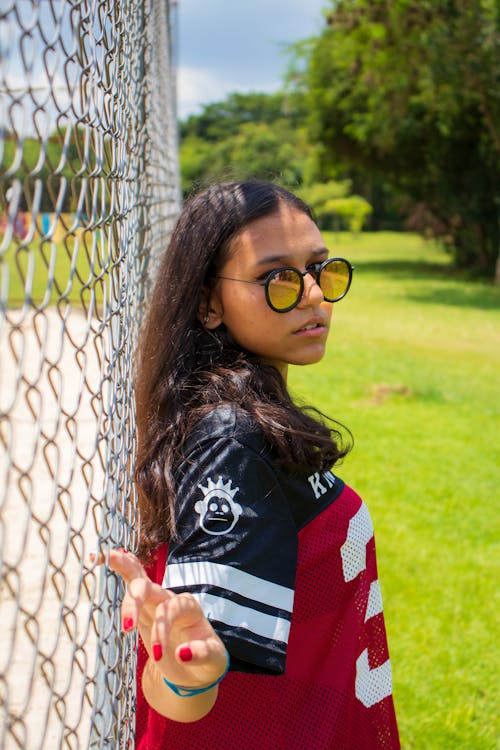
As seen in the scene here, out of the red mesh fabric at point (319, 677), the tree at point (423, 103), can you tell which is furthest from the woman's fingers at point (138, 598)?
the tree at point (423, 103)

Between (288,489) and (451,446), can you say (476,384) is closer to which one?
(451,446)

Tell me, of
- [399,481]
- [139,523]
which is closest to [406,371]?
[399,481]

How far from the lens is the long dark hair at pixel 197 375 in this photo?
4.23ft

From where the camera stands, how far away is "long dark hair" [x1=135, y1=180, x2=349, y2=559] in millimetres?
1288

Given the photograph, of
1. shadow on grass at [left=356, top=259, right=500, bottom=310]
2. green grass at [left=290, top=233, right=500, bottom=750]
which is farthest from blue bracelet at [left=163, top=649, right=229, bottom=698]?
shadow on grass at [left=356, top=259, right=500, bottom=310]

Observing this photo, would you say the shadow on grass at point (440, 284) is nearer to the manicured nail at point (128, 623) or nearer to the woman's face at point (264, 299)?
the woman's face at point (264, 299)

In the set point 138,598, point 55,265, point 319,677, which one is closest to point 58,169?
point 55,265

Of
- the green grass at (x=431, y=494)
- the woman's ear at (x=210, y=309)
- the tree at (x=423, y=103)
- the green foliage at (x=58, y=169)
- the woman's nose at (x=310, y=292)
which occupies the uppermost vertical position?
the tree at (x=423, y=103)

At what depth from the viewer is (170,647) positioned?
1002 mm

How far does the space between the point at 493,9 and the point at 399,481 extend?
41.0 ft

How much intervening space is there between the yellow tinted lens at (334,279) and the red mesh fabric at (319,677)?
379mm

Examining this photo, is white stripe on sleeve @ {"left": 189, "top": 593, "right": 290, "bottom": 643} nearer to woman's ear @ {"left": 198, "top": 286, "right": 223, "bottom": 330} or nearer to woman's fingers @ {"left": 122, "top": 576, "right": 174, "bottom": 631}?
woman's fingers @ {"left": 122, "top": 576, "right": 174, "bottom": 631}

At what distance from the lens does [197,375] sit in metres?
1.42

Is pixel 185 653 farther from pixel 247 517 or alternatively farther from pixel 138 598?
pixel 247 517
